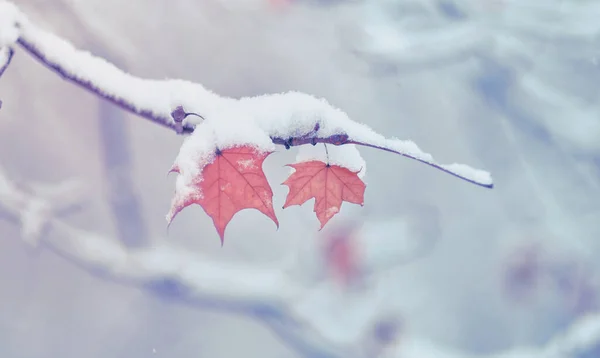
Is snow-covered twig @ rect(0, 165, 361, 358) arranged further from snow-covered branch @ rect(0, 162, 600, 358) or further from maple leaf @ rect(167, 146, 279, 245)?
maple leaf @ rect(167, 146, 279, 245)

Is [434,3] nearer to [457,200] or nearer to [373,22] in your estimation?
[373,22]

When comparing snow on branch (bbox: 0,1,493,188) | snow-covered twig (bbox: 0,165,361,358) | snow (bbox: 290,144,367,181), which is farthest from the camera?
snow-covered twig (bbox: 0,165,361,358)

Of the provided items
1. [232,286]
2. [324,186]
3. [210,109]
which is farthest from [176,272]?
[210,109]

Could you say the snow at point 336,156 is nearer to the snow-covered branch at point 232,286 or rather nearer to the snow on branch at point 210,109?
the snow on branch at point 210,109

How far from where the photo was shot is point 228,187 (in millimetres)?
686

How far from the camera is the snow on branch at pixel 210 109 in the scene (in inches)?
24.6

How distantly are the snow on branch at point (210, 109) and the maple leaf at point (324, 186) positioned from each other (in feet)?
0.52

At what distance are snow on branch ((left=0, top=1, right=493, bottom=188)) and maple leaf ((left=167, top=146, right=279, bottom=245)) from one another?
3 cm

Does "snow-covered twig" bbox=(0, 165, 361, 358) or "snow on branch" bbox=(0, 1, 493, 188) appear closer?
"snow on branch" bbox=(0, 1, 493, 188)

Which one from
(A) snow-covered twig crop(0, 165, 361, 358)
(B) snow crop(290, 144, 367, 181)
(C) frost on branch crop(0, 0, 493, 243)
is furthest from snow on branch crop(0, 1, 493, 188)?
(A) snow-covered twig crop(0, 165, 361, 358)

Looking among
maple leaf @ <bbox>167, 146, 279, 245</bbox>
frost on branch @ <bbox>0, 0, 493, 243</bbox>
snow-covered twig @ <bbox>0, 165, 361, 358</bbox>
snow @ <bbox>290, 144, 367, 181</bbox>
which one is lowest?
maple leaf @ <bbox>167, 146, 279, 245</bbox>

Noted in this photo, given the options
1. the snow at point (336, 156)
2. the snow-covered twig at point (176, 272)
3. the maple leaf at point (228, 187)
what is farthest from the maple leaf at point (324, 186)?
the snow-covered twig at point (176, 272)

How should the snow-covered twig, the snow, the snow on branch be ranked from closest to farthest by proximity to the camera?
the snow on branch, the snow, the snow-covered twig

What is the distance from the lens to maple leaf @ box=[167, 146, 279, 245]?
64 centimetres
